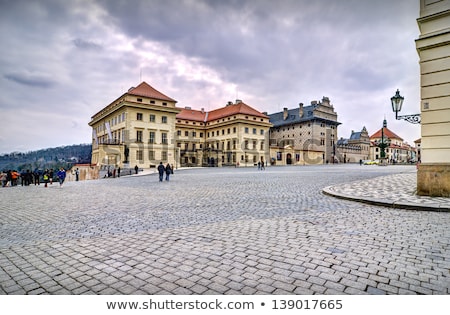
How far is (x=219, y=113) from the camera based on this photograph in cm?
6216

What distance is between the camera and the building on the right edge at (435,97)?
7.94 metres

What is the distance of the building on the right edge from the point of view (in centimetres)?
794

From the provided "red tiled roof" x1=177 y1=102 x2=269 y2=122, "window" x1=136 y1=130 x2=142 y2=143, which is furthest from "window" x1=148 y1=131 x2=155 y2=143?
"red tiled roof" x1=177 y1=102 x2=269 y2=122

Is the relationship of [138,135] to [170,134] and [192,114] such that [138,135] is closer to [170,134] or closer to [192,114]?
[170,134]

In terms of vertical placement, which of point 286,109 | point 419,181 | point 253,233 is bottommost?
point 253,233

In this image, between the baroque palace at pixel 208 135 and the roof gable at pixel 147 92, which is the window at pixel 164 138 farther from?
the roof gable at pixel 147 92

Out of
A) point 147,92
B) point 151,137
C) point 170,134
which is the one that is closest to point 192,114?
point 170,134

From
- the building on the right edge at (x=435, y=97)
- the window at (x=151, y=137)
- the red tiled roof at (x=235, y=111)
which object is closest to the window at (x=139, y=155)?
the window at (x=151, y=137)

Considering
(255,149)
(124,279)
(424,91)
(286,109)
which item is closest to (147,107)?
(255,149)

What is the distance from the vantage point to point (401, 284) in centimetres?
→ 255

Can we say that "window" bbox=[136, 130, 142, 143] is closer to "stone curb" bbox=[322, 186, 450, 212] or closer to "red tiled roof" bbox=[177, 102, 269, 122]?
"red tiled roof" bbox=[177, 102, 269, 122]
